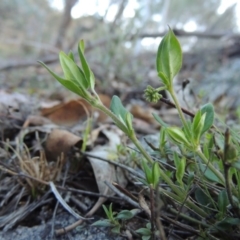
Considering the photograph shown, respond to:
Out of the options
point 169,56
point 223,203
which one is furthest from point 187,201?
point 169,56

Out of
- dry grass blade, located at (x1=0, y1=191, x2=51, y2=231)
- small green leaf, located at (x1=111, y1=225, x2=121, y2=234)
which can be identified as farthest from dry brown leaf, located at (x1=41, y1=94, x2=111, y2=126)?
small green leaf, located at (x1=111, y1=225, x2=121, y2=234)

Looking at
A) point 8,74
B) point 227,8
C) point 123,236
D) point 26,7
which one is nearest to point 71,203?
point 123,236

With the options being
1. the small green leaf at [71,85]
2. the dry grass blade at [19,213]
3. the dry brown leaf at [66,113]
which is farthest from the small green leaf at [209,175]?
the dry brown leaf at [66,113]

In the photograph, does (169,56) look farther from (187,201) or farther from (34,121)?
(34,121)

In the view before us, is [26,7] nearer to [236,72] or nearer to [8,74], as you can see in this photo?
[8,74]

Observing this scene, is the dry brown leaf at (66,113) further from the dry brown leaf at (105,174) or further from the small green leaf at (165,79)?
the small green leaf at (165,79)

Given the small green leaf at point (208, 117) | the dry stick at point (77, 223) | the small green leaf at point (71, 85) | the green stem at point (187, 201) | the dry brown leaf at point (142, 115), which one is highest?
the small green leaf at point (208, 117)
